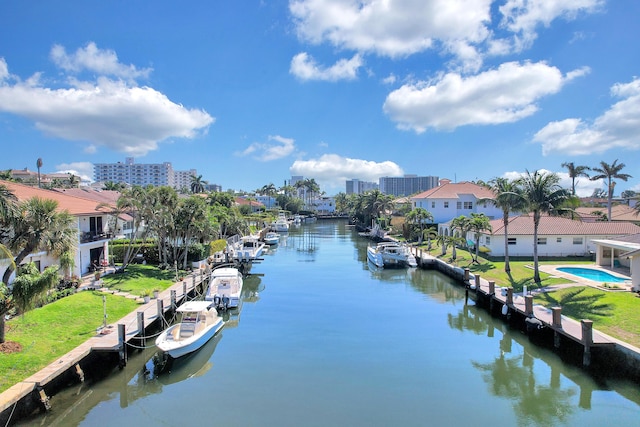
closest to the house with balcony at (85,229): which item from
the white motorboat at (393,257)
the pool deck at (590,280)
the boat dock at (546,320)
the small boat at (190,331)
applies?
the small boat at (190,331)

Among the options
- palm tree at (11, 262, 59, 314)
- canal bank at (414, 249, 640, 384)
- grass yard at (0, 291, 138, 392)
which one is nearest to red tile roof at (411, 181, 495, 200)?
canal bank at (414, 249, 640, 384)

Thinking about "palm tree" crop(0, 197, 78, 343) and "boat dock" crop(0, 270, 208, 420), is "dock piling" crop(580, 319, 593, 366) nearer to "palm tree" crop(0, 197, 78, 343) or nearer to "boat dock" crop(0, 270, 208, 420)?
"boat dock" crop(0, 270, 208, 420)

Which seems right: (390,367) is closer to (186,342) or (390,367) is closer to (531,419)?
(531,419)

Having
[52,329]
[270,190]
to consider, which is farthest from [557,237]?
[270,190]

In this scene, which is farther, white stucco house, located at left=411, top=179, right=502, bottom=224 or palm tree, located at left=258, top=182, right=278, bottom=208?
palm tree, located at left=258, top=182, right=278, bottom=208

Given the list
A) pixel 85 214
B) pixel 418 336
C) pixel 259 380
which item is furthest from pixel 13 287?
pixel 418 336

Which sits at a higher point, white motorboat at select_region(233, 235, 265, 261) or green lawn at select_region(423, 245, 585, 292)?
white motorboat at select_region(233, 235, 265, 261)

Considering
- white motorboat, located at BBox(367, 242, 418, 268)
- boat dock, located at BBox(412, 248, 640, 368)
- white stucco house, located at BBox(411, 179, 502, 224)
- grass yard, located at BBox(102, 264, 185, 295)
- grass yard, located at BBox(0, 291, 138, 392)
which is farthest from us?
white stucco house, located at BBox(411, 179, 502, 224)
